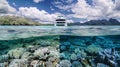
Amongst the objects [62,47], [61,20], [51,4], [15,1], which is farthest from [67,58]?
[15,1]

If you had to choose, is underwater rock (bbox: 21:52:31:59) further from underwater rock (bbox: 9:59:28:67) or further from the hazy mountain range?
the hazy mountain range

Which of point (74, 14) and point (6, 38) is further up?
point (74, 14)

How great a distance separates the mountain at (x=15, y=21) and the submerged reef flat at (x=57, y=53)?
0.53m

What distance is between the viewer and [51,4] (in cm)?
789

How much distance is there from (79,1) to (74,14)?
448mm

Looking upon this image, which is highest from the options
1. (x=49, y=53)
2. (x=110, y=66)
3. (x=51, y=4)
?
(x=51, y=4)

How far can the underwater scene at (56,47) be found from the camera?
7699 mm

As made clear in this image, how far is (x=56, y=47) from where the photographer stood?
7824mm

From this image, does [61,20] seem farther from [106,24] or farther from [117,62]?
[117,62]

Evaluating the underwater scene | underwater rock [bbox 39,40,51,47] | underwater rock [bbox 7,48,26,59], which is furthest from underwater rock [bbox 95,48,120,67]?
underwater rock [bbox 7,48,26,59]

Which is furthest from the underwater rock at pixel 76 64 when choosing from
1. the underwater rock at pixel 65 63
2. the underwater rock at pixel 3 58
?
the underwater rock at pixel 3 58

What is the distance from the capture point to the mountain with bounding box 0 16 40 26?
24.9 ft

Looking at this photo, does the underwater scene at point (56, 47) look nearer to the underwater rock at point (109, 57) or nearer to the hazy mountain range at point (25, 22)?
the underwater rock at point (109, 57)

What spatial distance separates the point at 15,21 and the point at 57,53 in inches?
64.7
